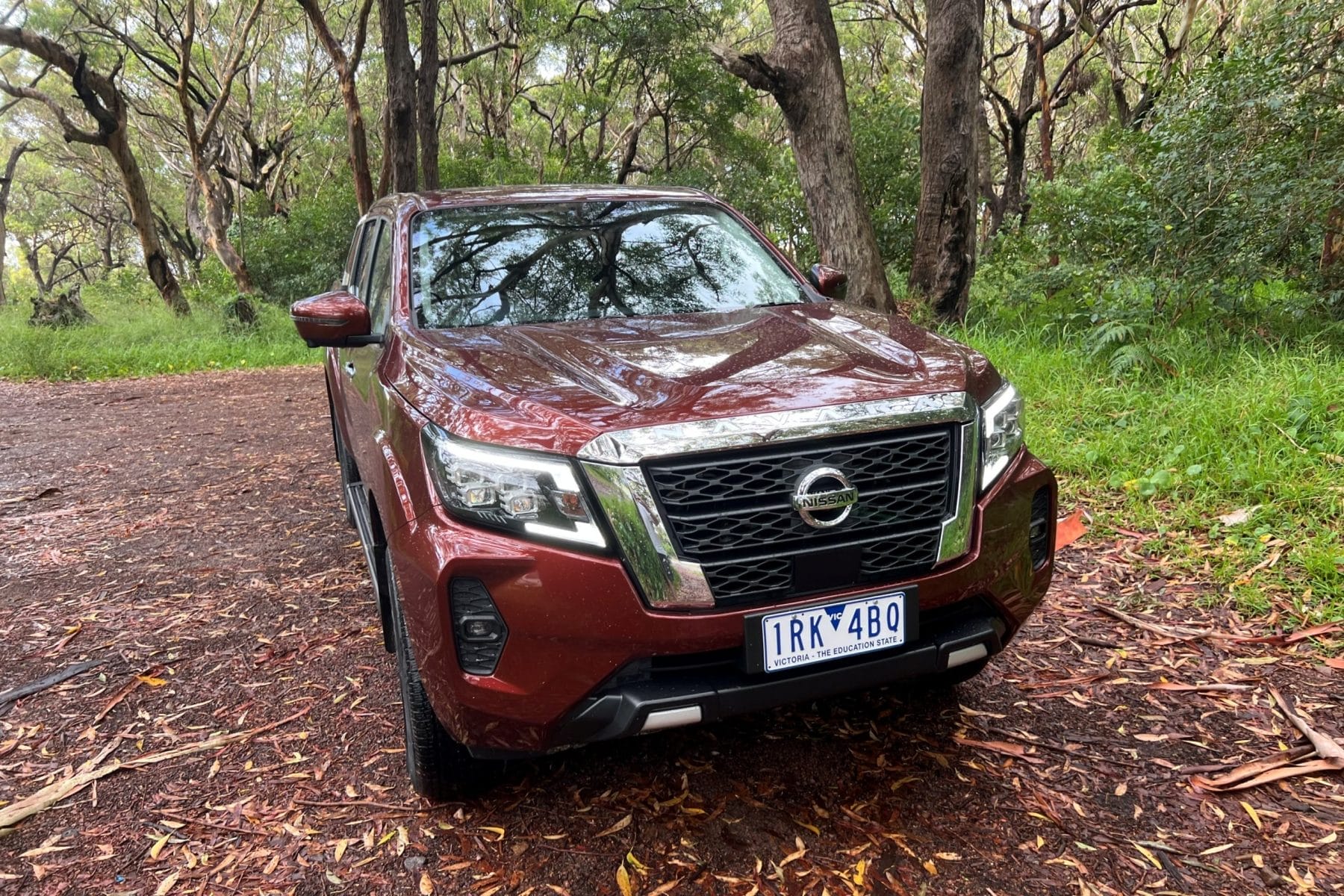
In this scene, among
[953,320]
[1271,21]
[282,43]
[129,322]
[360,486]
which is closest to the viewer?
[360,486]

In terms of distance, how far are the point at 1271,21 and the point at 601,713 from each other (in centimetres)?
578

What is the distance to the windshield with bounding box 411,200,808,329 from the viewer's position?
3.01 m

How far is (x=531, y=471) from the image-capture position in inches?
76.0

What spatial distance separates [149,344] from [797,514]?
14.1 meters

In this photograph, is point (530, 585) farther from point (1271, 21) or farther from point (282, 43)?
point (282, 43)

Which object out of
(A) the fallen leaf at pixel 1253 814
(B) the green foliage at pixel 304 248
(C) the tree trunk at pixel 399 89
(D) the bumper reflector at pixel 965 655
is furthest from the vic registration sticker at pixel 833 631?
(B) the green foliage at pixel 304 248

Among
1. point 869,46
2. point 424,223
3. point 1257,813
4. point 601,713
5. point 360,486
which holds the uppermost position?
point 869,46

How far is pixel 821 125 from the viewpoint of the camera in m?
7.10

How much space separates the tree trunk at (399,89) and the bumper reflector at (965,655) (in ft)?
31.6

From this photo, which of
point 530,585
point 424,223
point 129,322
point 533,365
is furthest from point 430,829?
Result: point 129,322

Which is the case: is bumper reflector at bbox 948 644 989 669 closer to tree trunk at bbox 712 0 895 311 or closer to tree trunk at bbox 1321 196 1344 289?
tree trunk at bbox 1321 196 1344 289

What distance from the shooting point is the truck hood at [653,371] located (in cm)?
200

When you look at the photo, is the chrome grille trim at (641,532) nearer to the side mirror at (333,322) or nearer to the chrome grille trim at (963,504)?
the chrome grille trim at (963,504)

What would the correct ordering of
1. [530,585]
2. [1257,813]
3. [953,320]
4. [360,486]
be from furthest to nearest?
[953,320]
[360,486]
[1257,813]
[530,585]
